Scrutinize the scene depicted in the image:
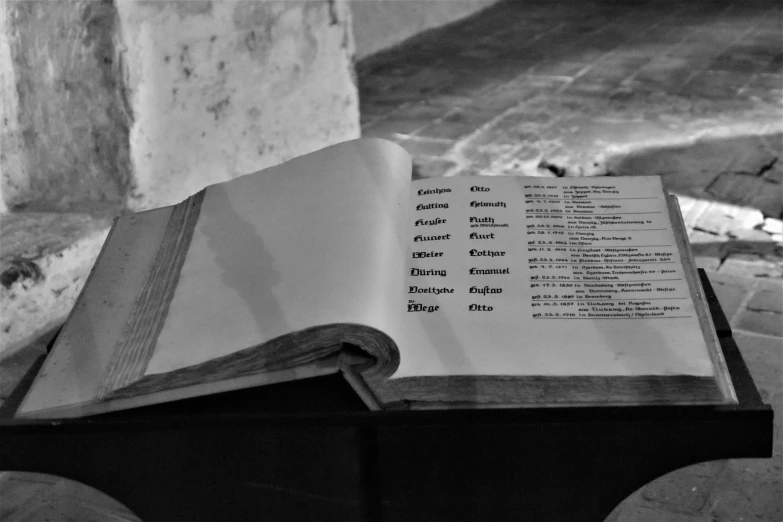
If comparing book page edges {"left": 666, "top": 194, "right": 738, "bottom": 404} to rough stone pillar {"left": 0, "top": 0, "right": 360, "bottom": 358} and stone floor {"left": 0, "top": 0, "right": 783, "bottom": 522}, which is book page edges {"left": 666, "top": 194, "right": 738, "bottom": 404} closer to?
stone floor {"left": 0, "top": 0, "right": 783, "bottom": 522}

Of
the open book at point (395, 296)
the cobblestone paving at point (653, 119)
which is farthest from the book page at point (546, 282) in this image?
the cobblestone paving at point (653, 119)

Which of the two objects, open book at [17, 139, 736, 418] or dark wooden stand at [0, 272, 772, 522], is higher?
open book at [17, 139, 736, 418]

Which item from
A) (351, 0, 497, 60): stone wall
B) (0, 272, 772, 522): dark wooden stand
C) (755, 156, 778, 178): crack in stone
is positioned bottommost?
(351, 0, 497, 60): stone wall

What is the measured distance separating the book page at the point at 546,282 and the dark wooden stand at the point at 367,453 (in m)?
0.06

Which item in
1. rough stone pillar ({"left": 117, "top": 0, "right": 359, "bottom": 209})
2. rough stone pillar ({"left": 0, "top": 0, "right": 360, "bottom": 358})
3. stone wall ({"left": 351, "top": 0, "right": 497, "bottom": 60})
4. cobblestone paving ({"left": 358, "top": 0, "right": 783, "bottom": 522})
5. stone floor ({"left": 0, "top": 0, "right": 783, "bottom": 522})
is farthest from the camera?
stone wall ({"left": 351, "top": 0, "right": 497, "bottom": 60})

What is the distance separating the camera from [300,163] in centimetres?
120

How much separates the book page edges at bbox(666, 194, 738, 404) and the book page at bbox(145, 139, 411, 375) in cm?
33

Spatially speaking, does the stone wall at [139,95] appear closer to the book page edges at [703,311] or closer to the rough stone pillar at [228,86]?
the rough stone pillar at [228,86]

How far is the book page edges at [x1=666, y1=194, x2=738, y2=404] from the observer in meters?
0.89

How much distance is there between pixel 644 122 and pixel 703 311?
3.05 m

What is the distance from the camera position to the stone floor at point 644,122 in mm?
1658

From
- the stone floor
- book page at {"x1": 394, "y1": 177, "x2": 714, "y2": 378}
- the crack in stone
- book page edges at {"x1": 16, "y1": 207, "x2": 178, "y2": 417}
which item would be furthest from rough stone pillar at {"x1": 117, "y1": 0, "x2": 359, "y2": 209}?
the crack in stone

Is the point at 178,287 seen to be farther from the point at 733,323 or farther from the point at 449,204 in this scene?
the point at 733,323

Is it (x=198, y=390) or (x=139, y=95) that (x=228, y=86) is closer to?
(x=139, y=95)
